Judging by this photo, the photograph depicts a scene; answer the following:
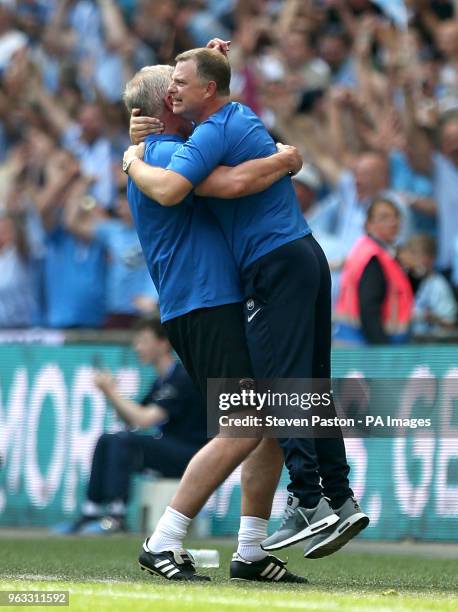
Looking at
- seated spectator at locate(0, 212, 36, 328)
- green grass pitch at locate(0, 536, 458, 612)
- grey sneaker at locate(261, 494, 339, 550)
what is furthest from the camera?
seated spectator at locate(0, 212, 36, 328)

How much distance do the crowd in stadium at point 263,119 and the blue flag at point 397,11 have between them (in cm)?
5

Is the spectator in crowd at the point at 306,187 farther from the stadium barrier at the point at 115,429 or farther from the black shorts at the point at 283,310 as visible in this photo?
the black shorts at the point at 283,310

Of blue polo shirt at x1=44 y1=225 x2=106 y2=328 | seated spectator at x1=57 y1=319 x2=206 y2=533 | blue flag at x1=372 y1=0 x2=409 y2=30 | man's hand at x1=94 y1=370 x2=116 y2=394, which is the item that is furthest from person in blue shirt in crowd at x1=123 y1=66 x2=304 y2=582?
blue polo shirt at x1=44 y1=225 x2=106 y2=328

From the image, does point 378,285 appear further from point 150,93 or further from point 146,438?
point 150,93

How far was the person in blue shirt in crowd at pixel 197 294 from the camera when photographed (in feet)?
21.9

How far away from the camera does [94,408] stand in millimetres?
11594

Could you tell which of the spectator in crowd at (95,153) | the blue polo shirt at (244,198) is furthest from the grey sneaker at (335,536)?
the spectator in crowd at (95,153)

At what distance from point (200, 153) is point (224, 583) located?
189 centimetres

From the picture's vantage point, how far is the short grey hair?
6898 millimetres

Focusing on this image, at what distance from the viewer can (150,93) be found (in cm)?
690

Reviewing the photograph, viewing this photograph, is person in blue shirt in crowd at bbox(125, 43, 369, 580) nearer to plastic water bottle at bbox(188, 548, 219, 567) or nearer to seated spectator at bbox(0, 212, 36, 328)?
plastic water bottle at bbox(188, 548, 219, 567)

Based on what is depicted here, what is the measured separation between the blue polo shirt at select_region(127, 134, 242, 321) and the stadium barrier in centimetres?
370

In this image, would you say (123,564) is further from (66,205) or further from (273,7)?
(273,7)

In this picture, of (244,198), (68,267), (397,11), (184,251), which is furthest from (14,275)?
(244,198)
